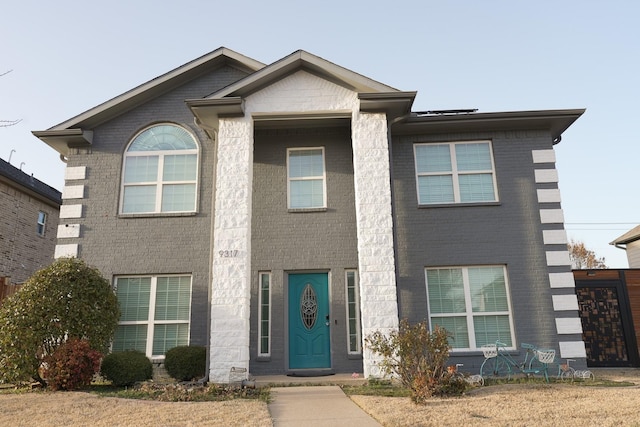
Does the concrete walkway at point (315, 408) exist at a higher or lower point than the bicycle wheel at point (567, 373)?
lower

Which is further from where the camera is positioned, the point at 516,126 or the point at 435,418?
the point at 516,126

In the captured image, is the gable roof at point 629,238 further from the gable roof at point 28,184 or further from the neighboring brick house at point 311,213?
the gable roof at point 28,184

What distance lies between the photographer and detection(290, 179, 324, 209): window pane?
41.2 ft

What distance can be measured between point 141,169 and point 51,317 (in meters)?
4.39

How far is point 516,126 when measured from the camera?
41.3ft

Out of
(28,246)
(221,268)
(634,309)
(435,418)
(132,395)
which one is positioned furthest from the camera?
(28,246)

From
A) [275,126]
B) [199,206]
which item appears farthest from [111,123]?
[275,126]

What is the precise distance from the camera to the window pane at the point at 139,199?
12.6 metres

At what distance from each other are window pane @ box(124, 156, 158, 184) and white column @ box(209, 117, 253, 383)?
2416 mm

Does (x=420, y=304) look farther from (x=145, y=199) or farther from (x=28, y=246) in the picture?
(x=28, y=246)

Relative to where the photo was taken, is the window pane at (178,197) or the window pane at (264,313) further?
the window pane at (178,197)

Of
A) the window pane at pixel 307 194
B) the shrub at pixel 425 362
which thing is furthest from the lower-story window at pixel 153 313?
the shrub at pixel 425 362

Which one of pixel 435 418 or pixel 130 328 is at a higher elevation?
pixel 130 328

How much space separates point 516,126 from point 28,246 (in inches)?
660
